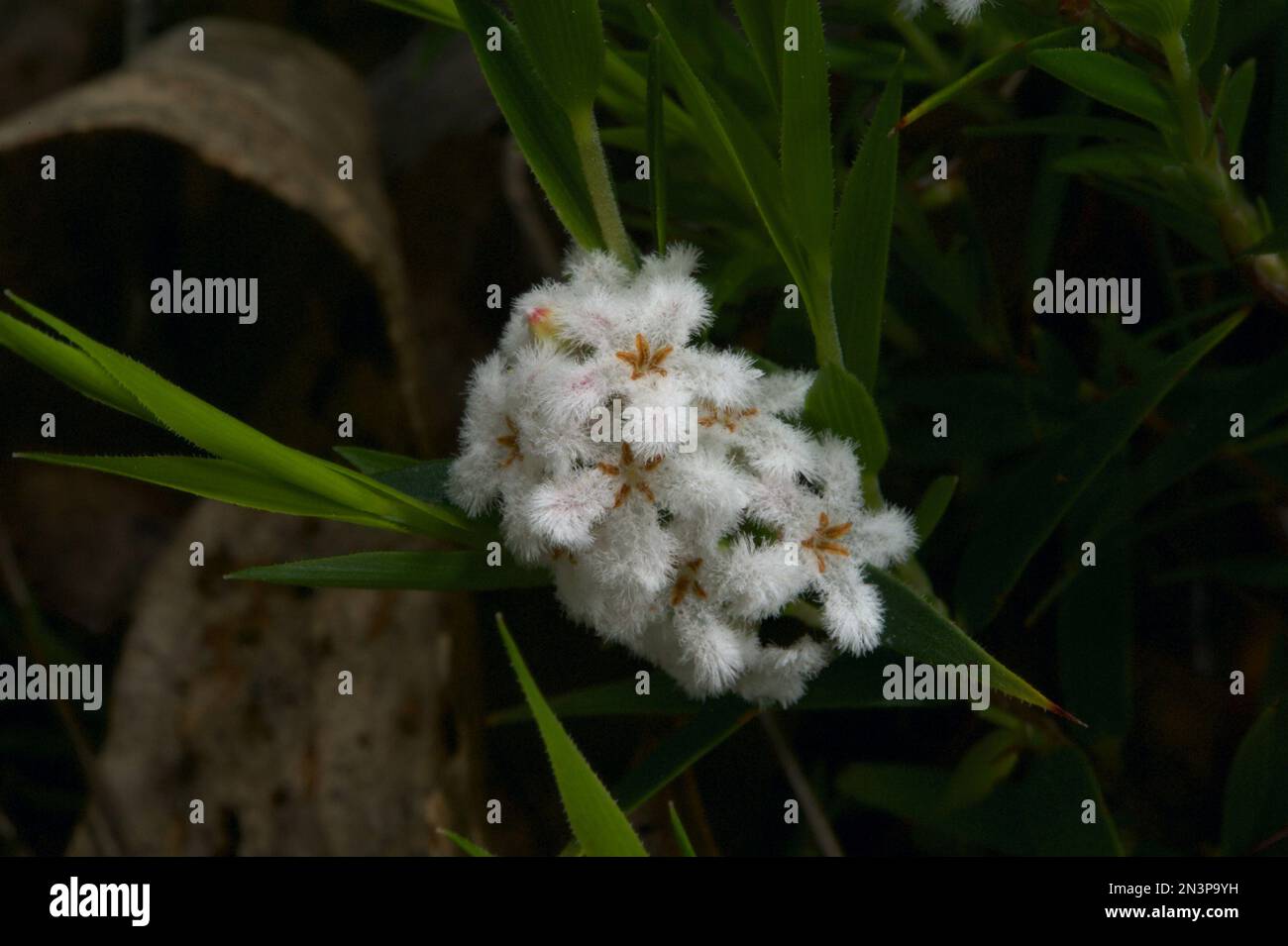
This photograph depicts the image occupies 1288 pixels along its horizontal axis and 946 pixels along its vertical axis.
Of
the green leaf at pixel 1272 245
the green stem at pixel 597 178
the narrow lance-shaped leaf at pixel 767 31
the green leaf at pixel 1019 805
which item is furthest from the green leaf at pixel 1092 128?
the green leaf at pixel 1019 805

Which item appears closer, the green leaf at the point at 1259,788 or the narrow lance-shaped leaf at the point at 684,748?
the narrow lance-shaped leaf at the point at 684,748

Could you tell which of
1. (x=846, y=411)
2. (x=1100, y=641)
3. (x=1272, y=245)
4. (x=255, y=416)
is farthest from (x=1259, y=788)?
(x=255, y=416)

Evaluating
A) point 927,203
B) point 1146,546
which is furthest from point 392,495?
point 1146,546

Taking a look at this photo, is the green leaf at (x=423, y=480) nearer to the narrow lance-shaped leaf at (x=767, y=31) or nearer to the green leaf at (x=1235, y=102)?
the narrow lance-shaped leaf at (x=767, y=31)

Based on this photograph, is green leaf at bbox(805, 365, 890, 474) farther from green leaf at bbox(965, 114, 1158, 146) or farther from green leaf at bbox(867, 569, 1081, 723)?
green leaf at bbox(965, 114, 1158, 146)

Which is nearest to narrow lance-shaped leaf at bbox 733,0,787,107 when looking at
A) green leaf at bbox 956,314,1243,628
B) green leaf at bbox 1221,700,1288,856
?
green leaf at bbox 956,314,1243,628

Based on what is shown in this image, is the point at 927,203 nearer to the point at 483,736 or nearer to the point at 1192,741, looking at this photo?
the point at 1192,741
